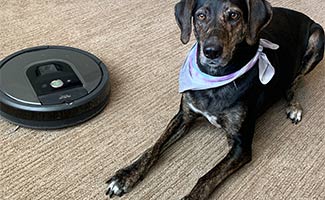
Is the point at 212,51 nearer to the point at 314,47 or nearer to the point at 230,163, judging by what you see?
the point at 230,163

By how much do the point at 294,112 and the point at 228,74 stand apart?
1.72 feet

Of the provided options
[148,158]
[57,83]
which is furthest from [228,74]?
[57,83]

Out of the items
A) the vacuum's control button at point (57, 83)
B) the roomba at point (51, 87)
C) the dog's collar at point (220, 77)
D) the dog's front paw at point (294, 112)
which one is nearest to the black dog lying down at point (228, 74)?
the dog's collar at point (220, 77)

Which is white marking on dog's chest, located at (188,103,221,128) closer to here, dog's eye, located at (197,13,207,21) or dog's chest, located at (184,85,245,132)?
dog's chest, located at (184,85,245,132)

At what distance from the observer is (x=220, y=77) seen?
182 centimetres

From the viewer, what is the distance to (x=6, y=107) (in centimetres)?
200

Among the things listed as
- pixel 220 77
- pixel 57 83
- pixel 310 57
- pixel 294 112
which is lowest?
pixel 294 112

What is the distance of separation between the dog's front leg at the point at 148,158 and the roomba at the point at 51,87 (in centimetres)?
37

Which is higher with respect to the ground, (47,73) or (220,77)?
(220,77)

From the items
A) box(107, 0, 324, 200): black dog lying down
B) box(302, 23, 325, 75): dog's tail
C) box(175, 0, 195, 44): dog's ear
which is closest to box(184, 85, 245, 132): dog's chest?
box(107, 0, 324, 200): black dog lying down

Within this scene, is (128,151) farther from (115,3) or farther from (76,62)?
(115,3)

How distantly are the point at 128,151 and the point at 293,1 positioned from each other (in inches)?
73.6

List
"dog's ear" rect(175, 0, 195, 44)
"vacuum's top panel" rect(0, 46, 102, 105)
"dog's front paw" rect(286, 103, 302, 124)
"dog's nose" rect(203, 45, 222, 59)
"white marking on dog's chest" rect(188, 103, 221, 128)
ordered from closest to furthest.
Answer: "dog's nose" rect(203, 45, 222, 59) < "dog's ear" rect(175, 0, 195, 44) < "white marking on dog's chest" rect(188, 103, 221, 128) < "vacuum's top panel" rect(0, 46, 102, 105) < "dog's front paw" rect(286, 103, 302, 124)

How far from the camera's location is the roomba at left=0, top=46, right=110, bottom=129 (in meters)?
1.98
